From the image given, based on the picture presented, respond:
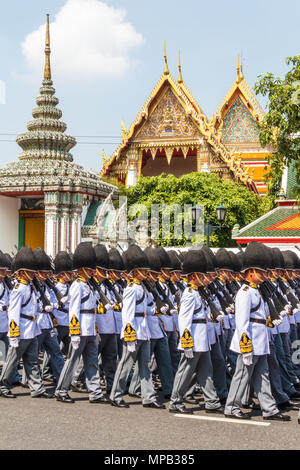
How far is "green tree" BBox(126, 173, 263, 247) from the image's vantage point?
28562 mm

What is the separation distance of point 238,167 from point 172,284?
24955mm

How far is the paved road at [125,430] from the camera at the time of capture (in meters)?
6.59

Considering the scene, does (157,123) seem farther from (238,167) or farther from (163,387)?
(163,387)

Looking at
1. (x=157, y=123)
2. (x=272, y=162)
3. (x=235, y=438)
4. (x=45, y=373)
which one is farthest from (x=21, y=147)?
(x=235, y=438)

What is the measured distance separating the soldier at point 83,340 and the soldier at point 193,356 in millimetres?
1097

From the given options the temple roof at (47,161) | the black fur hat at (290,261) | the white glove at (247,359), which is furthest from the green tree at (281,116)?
the temple roof at (47,161)

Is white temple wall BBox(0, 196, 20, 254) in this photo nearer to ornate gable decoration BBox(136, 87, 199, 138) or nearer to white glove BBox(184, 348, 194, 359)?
ornate gable decoration BBox(136, 87, 199, 138)

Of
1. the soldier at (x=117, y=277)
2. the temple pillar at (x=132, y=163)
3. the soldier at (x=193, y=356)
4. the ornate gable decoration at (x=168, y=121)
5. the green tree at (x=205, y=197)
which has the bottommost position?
the soldier at (x=193, y=356)

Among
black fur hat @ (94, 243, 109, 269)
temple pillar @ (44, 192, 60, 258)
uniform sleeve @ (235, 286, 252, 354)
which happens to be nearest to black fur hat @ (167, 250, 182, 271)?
black fur hat @ (94, 243, 109, 269)

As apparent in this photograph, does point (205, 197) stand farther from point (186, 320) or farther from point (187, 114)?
point (186, 320)

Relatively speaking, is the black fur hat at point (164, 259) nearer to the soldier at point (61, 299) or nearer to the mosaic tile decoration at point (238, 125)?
the soldier at point (61, 299)

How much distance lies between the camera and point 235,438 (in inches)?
271

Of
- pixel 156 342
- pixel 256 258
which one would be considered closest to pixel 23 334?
pixel 156 342

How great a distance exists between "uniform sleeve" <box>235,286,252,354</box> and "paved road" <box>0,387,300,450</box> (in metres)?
0.83
